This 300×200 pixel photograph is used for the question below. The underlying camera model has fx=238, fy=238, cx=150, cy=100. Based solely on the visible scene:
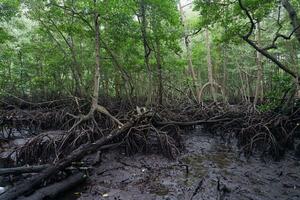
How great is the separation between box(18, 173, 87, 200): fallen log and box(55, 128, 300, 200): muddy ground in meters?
0.10

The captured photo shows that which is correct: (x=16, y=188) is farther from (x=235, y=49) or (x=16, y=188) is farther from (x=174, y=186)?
(x=235, y=49)

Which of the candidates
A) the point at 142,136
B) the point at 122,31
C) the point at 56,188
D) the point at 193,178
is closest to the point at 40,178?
the point at 56,188

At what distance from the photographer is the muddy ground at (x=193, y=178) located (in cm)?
317

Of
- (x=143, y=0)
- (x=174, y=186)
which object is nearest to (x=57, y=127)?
(x=143, y=0)

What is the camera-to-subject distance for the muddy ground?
125 inches

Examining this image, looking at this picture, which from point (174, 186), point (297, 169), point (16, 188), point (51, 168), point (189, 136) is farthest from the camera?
point (189, 136)

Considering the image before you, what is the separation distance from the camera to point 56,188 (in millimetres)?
2924

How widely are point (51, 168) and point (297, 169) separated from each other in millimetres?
3918

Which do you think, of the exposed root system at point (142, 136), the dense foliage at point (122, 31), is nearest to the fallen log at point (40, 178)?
the exposed root system at point (142, 136)

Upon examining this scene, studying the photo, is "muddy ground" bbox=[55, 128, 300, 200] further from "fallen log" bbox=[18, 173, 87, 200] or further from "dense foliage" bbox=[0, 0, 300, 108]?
"dense foliage" bbox=[0, 0, 300, 108]

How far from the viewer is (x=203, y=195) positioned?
10.4 ft

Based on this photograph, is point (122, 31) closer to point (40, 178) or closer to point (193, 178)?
point (193, 178)

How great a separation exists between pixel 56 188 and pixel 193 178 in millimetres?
1998

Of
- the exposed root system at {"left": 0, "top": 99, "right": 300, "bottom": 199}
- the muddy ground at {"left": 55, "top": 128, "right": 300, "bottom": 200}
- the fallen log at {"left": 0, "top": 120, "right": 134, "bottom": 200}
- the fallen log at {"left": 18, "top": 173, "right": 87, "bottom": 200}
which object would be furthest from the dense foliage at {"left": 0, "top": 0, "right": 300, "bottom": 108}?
the fallen log at {"left": 18, "top": 173, "right": 87, "bottom": 200}
